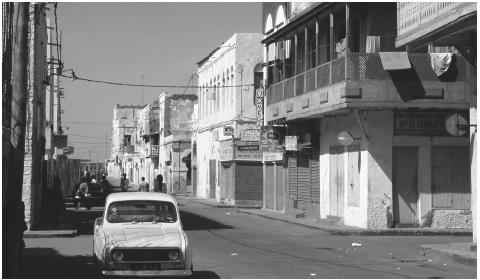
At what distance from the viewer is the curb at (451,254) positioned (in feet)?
53.0

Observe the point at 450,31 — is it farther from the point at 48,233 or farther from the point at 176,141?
the point at 176,141

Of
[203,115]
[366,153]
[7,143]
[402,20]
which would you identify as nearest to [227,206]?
[203,115]

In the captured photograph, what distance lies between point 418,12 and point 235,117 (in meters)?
26.4

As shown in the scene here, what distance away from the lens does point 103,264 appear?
1165 centimetres

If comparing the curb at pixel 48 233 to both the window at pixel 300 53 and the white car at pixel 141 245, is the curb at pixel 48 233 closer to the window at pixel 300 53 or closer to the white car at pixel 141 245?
the white car at pixel 141 245

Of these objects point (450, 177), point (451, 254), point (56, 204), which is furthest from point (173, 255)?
point (450, 177)

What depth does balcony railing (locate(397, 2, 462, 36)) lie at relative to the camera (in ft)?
56.9

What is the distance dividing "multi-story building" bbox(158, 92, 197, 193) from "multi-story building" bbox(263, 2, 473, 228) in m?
38.3

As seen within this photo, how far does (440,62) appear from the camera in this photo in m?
23.9

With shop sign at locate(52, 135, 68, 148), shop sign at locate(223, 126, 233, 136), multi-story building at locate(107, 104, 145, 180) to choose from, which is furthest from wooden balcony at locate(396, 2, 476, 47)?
multi-story building at locate(107, 104, 145, 180)

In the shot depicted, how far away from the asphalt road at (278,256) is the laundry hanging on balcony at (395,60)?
16.9ft

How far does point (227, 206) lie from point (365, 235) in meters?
19.8

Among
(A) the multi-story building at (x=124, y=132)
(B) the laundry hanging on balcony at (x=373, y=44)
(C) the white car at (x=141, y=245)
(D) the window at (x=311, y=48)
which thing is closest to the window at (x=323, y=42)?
(D) the window at (x=311, y=48)

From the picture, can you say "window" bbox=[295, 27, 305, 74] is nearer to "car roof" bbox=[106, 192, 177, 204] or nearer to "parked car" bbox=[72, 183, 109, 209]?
"parked car" bbox=[72, 183, 109, 209]
